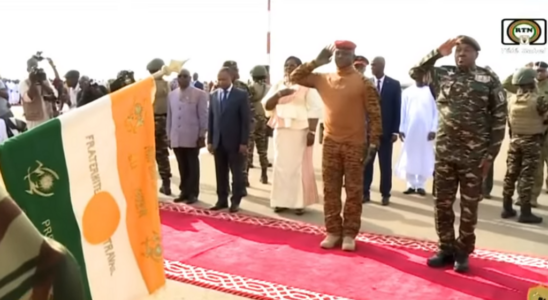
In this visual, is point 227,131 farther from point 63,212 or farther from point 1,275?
point 1,275

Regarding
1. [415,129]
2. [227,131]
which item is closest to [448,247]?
[227,131]

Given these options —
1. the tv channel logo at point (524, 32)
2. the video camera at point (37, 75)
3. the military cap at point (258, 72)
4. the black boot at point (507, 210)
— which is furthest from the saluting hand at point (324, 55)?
the tv channel logo at point (524, 32)

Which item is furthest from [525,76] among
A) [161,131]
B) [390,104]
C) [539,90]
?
[161,131]

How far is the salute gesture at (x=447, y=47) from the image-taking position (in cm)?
503

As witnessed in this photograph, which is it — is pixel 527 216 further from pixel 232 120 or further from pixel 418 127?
pixel 232 120

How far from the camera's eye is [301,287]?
15.8ft

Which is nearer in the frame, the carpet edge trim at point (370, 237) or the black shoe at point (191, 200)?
the carpet edge trim at point (370, 237)

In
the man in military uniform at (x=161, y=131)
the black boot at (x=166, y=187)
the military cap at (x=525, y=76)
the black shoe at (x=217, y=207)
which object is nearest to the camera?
the military cap at (x=525, y=76)

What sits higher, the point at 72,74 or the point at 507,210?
the point at 72,74

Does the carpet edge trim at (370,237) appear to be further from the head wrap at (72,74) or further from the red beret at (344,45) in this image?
the head wrap at (72,74)

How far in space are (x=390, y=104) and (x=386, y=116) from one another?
15 cm

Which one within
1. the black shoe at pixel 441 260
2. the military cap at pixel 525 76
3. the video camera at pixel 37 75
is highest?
the military cap at pixel 525 76

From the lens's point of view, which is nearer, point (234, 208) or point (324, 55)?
point (324, 55)

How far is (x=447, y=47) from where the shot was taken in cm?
504
